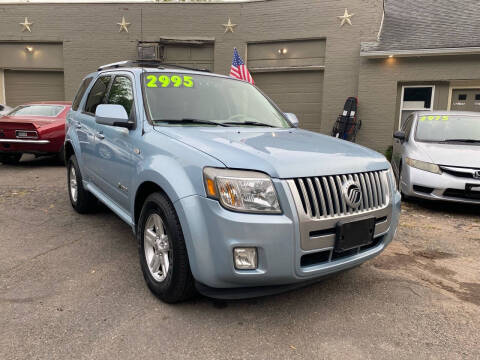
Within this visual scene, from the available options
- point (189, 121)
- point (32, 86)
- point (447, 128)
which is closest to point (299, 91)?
point (447, 128)

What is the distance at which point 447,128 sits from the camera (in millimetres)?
6406

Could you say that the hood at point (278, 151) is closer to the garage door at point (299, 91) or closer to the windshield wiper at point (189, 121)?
the windshield wiper at point (189, 121)

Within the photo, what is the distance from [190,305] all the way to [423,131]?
5.25 metres

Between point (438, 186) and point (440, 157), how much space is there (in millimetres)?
442

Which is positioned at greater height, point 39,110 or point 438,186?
point 39,110

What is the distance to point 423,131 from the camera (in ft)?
21.1

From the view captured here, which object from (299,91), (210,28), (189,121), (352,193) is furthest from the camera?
(210,28)

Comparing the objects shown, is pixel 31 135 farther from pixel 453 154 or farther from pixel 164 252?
pixel 453 154

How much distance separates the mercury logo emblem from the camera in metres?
2.50

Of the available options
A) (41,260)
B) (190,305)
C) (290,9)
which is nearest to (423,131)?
(190,305)

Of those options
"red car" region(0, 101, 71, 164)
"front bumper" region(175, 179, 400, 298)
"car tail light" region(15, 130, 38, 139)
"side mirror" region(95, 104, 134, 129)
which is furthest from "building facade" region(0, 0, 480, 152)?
"front bumper" region(175, 179, 400, 298)

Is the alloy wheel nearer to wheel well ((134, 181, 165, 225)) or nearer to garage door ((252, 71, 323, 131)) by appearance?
wheel well ((134, 181, 165, 225))

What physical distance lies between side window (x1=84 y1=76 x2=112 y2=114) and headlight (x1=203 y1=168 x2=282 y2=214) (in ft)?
8.36

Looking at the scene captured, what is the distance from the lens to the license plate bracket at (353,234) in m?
2.46
